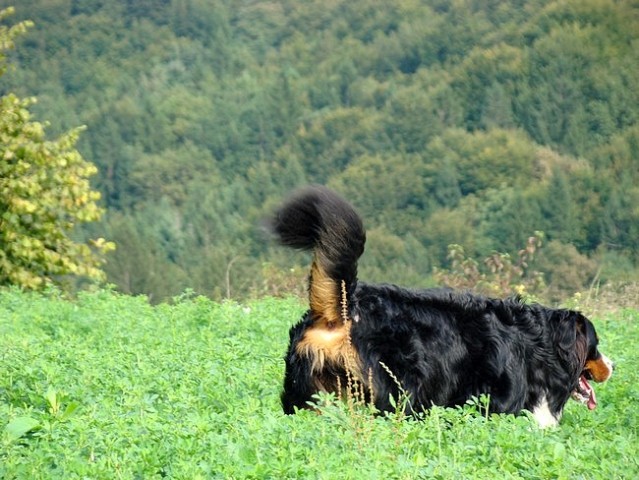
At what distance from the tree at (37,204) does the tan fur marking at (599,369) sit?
10744 millimetres

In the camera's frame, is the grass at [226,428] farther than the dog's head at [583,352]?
No

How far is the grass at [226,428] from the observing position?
523 cm

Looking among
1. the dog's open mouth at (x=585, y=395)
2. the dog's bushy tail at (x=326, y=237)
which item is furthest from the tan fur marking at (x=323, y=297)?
the dog's open mouth at (x=585, y=395)

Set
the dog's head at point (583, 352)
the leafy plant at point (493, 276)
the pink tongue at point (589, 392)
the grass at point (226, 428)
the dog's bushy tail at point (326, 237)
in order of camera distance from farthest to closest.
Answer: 1. the leafy plant at point (493, 276)
2. the pink tongue at point (589, 392)
3. the dog's head at point (583, 352)
4. the dog's bushy tail at point (326, 237)
5. the grass at point (226, 428)

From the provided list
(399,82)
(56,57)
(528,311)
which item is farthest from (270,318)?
(56,57)

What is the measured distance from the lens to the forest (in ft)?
257

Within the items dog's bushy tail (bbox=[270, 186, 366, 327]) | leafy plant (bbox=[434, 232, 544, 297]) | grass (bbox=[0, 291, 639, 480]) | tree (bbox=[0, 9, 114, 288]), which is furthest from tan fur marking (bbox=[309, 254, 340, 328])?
tree (bbox=[0, 9, 114, 288])

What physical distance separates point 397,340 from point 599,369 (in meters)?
1.96

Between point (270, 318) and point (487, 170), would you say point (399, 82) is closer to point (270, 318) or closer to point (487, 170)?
point (487, 170)

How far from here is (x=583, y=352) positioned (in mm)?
8008

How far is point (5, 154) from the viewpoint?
1823 centimetres

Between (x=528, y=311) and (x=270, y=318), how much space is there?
11.5 ft

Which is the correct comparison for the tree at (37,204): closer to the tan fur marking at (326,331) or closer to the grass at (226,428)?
the grass at (226,428)

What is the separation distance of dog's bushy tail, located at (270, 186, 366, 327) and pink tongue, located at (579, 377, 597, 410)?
2.20 meters
